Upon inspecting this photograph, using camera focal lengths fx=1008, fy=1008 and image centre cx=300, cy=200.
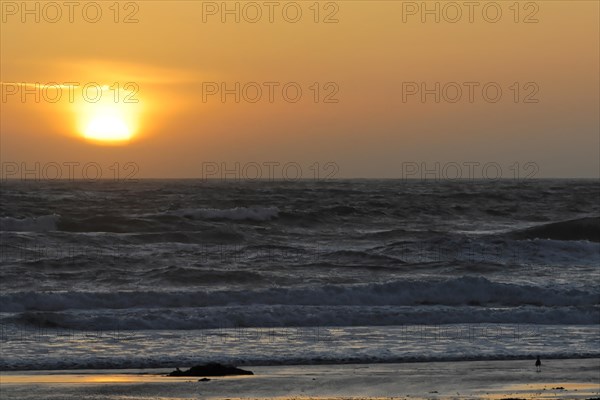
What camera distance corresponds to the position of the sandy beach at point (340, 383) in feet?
39.1

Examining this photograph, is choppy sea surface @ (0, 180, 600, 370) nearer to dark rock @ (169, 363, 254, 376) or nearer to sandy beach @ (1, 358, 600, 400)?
sandy beach @ (1, 358, 600, 400)

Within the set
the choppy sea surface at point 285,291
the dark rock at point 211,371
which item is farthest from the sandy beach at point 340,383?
the choppy sea surface at point 285,291

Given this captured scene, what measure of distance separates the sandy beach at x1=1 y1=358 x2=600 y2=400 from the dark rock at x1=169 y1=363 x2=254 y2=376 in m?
0.21

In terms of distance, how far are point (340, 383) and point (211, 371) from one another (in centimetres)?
176

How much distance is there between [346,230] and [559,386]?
98.8ft

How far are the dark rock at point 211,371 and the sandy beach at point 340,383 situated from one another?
0.21 m

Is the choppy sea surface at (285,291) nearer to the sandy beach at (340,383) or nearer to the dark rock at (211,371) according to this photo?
the sandy beach at (340,383)

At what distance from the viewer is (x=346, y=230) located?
140 ft

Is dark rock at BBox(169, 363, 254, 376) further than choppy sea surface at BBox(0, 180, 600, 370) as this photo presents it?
No

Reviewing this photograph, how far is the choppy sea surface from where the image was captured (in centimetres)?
1598

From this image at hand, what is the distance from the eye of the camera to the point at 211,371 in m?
13.3

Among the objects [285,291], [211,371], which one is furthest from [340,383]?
[285,291]

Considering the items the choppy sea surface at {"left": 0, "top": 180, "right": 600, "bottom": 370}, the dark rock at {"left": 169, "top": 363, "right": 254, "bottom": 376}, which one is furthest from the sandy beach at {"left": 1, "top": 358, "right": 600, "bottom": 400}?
the choppy sea surface at {"left": 0, "top": 180, "right": 600, "bottom": 370}

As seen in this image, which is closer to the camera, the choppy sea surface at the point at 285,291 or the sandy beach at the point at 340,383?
the sandy beach at the point at 340,383
